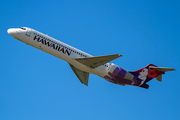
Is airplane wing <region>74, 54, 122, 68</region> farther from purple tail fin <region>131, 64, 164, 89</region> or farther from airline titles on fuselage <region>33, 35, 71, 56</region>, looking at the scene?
purple tail fin <region>131, 64, 164, 89</region>

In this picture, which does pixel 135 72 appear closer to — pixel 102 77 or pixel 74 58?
pixel 102 77

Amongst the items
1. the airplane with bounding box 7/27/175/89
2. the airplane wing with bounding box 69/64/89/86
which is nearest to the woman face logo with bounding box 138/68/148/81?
the airplane with bounding box 7/27/175/89

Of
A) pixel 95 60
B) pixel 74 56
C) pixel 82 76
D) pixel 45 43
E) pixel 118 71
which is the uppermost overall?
pixel 45 43

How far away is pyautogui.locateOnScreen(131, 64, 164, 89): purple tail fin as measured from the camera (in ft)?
107

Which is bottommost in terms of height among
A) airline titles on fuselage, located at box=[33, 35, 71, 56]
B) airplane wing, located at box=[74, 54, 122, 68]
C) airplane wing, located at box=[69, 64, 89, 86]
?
airplane wing, located at box=[69, 64, 89, 86]

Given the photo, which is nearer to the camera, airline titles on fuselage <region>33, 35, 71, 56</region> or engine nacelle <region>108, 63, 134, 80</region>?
airline titles on fuselage <region>33, 35, 71, 56</region>

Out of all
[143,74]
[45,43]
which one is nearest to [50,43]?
[45,43]

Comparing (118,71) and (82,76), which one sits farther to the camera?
(82,76)

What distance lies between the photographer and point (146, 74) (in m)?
33.6

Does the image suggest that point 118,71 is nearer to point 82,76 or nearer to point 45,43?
point 82,76

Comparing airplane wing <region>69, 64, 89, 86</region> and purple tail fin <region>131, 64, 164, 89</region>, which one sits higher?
purple tail fin <region>131, 64, 164, 89</region>

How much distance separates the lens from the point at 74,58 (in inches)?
1150

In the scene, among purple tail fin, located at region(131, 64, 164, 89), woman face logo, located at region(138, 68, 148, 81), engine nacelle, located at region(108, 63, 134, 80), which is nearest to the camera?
engine nacelle, located at region(108, 63, 134, 80)

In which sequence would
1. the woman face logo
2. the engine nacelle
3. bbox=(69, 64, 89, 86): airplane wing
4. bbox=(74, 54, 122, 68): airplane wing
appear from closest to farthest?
1. bbox=(74, 54, 122, 68): airplane wing
2. the engine nacelle
3. the woman face logo
4. bbox=(69, 64, 89, 86): airplane wing
